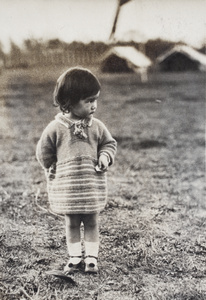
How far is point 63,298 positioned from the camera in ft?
6.82

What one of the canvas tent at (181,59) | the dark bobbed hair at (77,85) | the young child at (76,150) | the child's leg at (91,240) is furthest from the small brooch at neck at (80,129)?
the canvas tent at (181,59)

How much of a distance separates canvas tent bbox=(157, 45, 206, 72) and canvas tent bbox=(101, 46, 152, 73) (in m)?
0.17

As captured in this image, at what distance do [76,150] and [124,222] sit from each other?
32.8 inches

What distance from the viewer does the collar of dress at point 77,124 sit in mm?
2143

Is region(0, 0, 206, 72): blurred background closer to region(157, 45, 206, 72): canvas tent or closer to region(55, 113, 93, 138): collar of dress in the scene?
region(157, 45, 206, 72): canvas tent

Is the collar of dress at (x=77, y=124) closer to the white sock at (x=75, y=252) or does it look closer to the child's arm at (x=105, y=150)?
the child's arm at (x=105, y=150)

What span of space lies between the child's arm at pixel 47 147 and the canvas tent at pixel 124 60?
0.81 meters

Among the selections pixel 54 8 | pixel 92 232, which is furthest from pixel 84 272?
pixel 54 8

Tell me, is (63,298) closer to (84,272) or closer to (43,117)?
(84,272)

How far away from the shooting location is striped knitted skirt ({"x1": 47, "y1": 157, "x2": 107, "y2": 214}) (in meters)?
2.14

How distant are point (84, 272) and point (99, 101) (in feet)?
15.6

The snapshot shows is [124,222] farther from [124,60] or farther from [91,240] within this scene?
[124,60]

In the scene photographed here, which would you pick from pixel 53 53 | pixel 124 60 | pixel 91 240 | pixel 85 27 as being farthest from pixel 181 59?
pixel 91 240

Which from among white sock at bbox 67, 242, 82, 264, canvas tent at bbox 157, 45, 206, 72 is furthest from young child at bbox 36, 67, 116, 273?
canvas tent at bbox 157, 45, 206, 72
